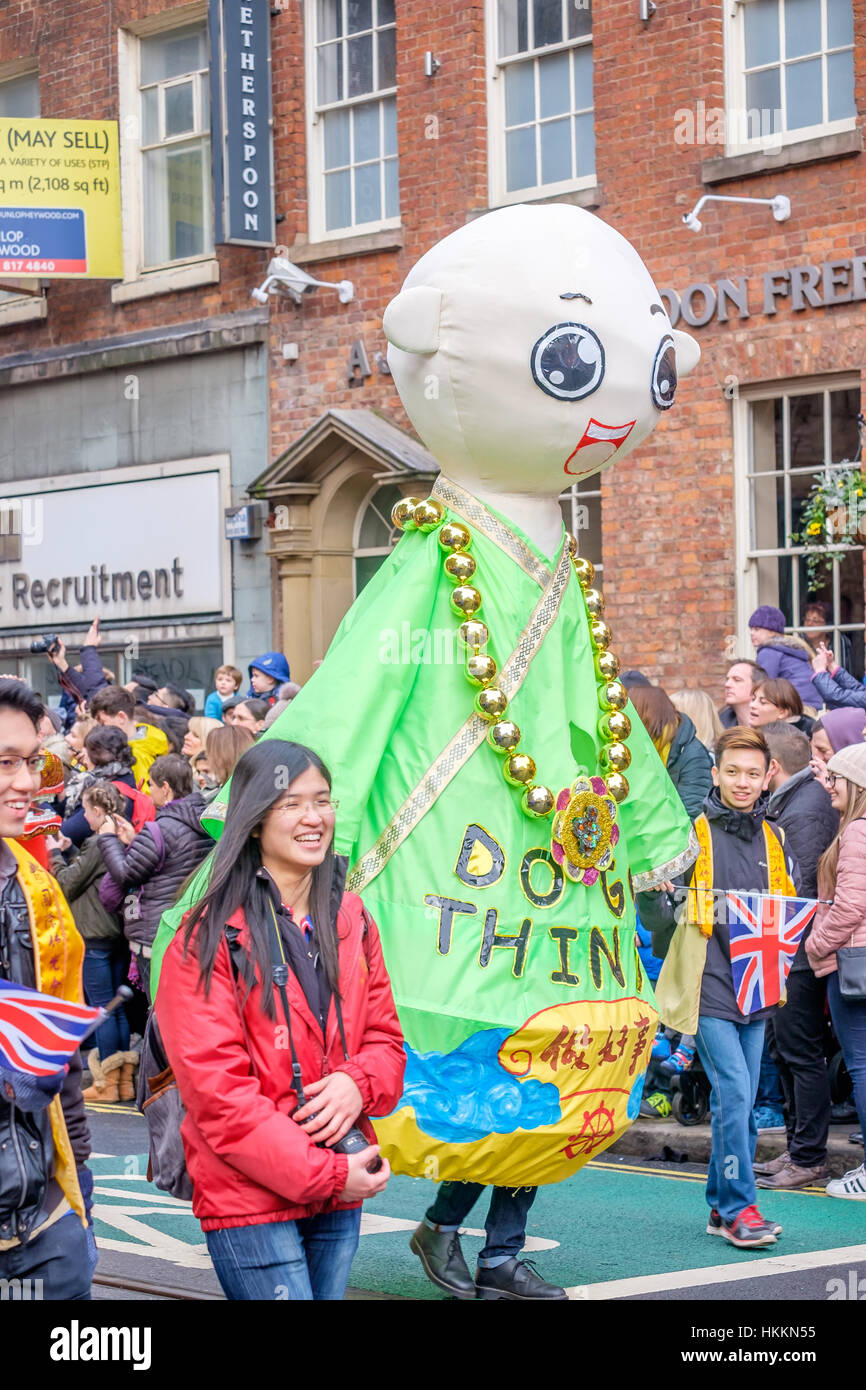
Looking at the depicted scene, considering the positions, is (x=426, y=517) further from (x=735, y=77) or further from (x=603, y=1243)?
(x=735, y=77)

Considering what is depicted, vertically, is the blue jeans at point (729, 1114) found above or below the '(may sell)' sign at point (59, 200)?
below

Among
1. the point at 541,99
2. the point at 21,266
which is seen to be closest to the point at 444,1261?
the point at 541,99

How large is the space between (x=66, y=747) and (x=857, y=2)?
6.59m

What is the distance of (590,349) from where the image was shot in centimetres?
575

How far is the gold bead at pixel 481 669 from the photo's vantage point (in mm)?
5477

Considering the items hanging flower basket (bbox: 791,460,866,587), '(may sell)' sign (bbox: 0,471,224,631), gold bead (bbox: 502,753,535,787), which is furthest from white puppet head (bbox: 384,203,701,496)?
'(may sell)' sign (bbox: 0,471,224,631)

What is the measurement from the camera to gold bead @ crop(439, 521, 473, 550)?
5699mm

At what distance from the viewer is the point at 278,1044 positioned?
387 centimetres

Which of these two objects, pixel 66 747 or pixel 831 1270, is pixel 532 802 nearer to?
pixel 831 1270

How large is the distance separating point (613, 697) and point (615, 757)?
194 mm

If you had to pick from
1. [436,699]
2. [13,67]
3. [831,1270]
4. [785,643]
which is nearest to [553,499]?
[436,699]

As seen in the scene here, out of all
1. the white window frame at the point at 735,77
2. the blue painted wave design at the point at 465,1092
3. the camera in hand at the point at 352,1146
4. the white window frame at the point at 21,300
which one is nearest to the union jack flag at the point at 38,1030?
the camera in hand at the point at 352,1146

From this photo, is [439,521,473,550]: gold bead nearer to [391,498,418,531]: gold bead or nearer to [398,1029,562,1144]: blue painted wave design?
[391,498,418,531]: gold bead

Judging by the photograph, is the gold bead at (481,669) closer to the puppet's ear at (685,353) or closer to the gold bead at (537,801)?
the gold bead at (537,801)
